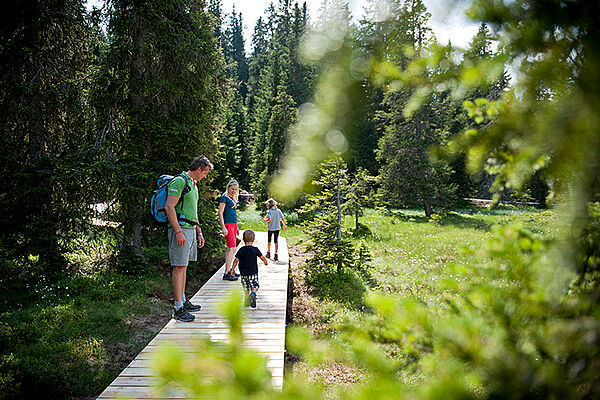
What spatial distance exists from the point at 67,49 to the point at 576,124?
1080 centimetres

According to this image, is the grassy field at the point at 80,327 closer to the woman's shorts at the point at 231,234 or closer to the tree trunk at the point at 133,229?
the tree trunk at the point at 133,229

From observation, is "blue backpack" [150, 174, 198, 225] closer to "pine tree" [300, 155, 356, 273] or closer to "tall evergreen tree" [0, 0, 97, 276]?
"tall evergreen tree" [0, 0, 97, 276]

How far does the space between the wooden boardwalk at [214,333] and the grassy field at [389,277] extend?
0.71m

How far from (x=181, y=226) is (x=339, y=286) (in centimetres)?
479

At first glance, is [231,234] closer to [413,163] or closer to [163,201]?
[163,201]

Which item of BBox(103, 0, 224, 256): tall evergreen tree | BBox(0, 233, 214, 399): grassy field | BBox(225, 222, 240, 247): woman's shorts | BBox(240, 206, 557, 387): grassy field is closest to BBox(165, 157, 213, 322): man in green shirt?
BBox(0, 233, 214, 399): grassy field

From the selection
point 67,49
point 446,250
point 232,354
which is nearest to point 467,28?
point 232,354

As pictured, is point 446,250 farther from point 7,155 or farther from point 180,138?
point 7,155

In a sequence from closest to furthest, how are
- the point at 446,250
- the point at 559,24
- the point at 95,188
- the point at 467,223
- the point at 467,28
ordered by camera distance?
1. the point at 559,24
2. the point at 467,28
3. the point at 95,188
4. the point at 446,250
5. the point at 467,223

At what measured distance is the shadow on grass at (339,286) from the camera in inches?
306

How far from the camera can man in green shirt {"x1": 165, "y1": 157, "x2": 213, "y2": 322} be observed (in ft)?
15.9

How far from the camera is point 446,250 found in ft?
39.4

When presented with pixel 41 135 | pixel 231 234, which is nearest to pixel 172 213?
pixel 231 234

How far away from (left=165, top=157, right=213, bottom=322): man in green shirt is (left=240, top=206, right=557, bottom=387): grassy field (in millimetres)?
2082
